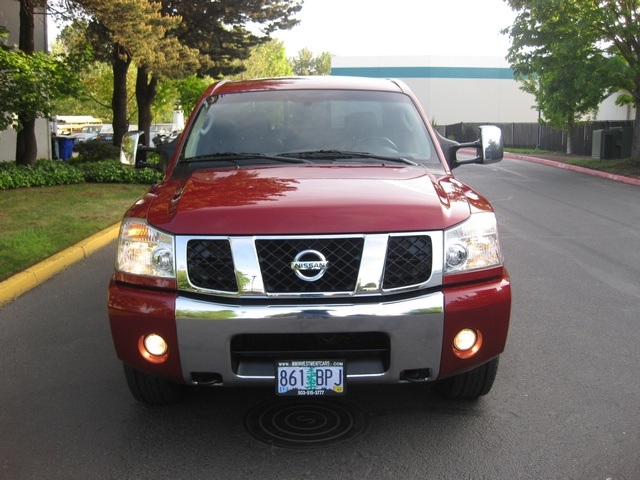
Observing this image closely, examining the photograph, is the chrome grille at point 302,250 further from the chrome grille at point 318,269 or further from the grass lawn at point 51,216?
the grass lawn at point 51,216

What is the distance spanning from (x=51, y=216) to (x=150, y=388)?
7884 millimetres

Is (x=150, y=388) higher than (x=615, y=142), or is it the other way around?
(x=615, y=142)

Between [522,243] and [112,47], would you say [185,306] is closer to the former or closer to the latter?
[522,243]

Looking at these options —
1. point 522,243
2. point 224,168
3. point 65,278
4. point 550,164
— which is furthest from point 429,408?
point 550,164

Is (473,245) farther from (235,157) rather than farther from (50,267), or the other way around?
(50,267)

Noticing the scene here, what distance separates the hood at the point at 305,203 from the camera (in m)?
3.32

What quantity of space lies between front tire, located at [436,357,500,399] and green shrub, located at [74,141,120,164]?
19.6 metres

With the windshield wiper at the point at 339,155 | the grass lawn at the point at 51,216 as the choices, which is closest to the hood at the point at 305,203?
the windshield wiper at the point at 339,155

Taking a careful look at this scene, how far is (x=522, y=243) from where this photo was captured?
31.1 ft

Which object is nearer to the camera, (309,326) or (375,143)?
(309,326)

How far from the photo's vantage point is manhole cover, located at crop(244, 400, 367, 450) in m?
3.58

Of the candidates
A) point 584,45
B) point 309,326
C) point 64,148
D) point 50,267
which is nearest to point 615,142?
point 584,45

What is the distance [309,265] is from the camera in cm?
328

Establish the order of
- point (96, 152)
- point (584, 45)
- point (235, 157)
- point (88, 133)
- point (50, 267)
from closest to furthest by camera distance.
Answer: point (235, 157), point (50, 267), point (584, 45), point (96, 152), point (88, 133)
